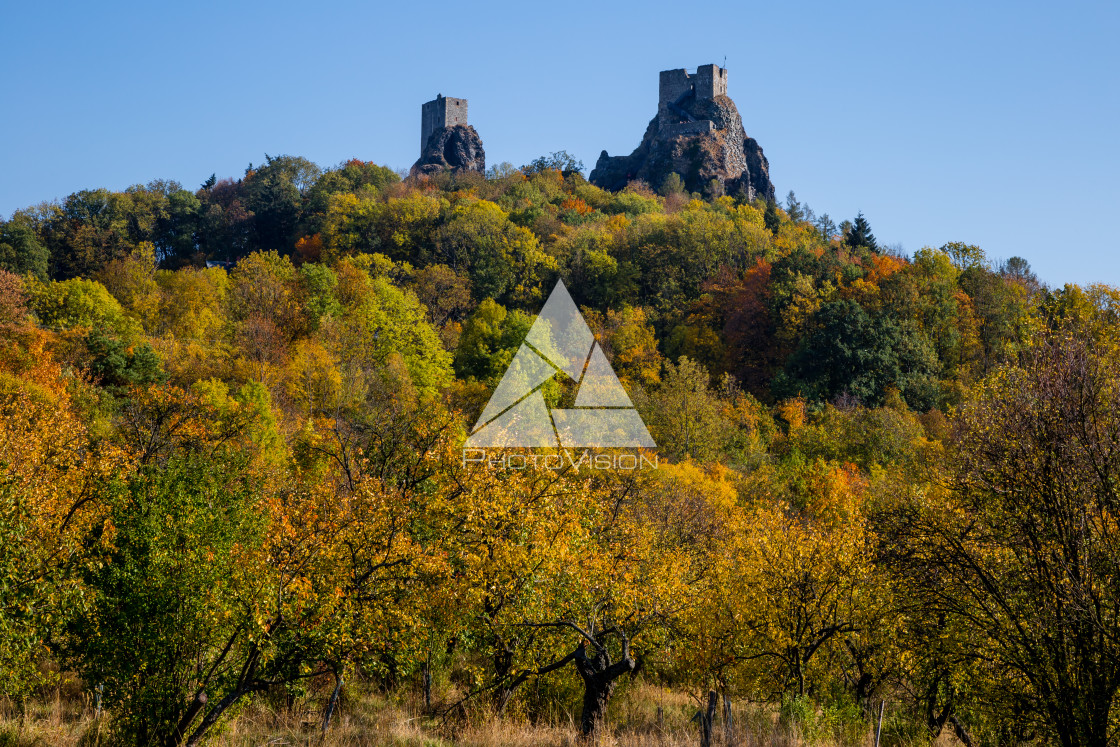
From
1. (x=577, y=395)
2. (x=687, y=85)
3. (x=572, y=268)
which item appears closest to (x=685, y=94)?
(x=687, y=85)

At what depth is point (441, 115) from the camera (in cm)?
11825

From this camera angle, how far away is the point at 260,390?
43469mm

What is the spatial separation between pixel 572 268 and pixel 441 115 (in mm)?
50216

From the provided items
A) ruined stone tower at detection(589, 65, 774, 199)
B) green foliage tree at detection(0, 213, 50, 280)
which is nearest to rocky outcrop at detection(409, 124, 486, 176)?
ruined stone tower at detection(589, 65, 774, 199)

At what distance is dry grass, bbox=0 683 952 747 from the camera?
46.0 ft

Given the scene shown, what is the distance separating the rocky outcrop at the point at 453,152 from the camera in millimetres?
114600

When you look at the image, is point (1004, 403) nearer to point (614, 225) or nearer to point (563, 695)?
point (563, 695)

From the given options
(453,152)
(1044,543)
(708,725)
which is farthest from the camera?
(453,152)

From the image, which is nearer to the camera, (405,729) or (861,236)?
(405,729)

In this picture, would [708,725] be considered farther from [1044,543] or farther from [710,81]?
[710,81]

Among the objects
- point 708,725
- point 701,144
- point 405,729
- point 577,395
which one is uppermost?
point 701,144

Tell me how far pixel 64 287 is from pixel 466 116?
229 ft

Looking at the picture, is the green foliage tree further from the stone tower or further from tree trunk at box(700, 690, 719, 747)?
tree trunk at box(700, 690, 719, 747)

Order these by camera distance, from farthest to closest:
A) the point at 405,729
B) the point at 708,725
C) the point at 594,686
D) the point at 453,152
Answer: the point at 453,152 < the point at 405,729 < the point at 594,686 < the point at 708,725
